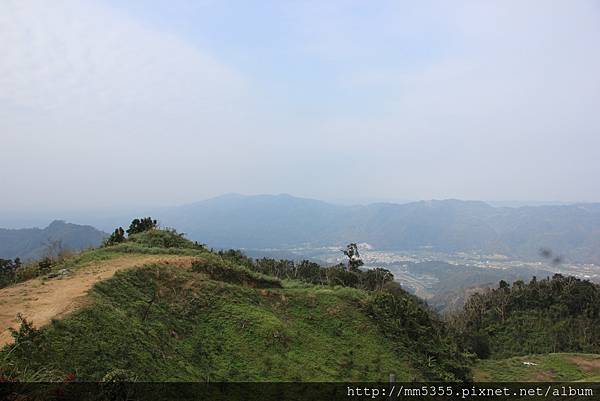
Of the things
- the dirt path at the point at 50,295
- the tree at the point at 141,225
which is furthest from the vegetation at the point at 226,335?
the tree at the point at 141,225

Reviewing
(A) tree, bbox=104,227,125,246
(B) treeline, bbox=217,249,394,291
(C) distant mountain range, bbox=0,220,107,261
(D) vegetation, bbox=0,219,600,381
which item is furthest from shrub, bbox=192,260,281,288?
(C) distant mountain range, bbox=0,220,107,261

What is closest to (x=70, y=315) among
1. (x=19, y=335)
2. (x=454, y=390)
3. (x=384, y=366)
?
(x=19, y=335)

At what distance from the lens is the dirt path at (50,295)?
10.9 metres

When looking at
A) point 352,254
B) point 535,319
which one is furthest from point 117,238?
point 535,319

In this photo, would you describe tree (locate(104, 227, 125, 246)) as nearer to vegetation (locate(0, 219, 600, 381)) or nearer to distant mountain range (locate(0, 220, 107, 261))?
vegetation (locate(0, 219, 600, 381))

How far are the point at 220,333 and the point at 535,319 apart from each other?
1777 inches

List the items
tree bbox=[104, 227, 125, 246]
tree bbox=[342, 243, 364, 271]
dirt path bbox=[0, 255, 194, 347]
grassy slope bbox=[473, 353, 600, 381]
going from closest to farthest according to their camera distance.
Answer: dirt path bbox=[0, 255, 194, 347] < grassy slope bbox=[473, 353, 600, 381] < tree bbox=[104, 227, 125, 246] < tree bbox=[342, 243, 364, 271]

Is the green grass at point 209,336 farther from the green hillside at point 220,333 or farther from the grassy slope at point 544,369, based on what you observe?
the grassy slope at point 544,369

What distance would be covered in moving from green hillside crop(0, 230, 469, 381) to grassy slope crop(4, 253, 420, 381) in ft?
0.15

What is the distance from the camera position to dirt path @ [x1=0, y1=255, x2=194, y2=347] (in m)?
10.9

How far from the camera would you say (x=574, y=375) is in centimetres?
2377

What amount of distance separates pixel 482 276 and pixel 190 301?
537 ft

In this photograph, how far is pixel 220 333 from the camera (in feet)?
49.3

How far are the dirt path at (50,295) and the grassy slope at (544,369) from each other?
20.3 metres
